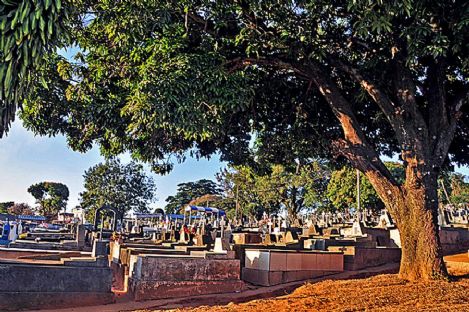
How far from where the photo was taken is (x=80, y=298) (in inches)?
354

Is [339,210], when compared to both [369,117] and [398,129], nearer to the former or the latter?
[369,117]

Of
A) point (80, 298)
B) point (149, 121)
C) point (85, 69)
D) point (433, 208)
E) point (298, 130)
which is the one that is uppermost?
point (85, 69)

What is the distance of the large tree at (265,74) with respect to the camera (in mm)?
8383

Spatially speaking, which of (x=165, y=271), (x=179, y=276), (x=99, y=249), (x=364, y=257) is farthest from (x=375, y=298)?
(x=99, y=249)

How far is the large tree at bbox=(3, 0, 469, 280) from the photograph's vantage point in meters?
8.38

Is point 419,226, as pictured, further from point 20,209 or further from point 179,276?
point 20,209

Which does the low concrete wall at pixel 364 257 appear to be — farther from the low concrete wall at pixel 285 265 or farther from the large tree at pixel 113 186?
the large tree at pixel 113 186

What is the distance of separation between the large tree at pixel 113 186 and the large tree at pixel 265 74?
42114mm

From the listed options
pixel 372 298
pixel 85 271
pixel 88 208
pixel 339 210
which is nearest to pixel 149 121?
pixel 85 271

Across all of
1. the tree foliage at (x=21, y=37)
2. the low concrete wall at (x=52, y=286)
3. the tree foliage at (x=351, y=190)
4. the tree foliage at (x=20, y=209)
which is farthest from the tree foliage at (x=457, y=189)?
the tree foliage at (x=20, y=209)

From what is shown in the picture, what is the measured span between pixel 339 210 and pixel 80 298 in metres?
40.7

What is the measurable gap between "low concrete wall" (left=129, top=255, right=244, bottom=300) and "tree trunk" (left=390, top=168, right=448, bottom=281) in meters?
3.88

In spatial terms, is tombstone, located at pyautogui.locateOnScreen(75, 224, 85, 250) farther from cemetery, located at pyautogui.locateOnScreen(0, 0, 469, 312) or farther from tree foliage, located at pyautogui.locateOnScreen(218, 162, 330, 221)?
tree foliage, located at pyautogui.locateOnScreen(218, 162, 330, 221)

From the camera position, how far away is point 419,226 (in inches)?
382
